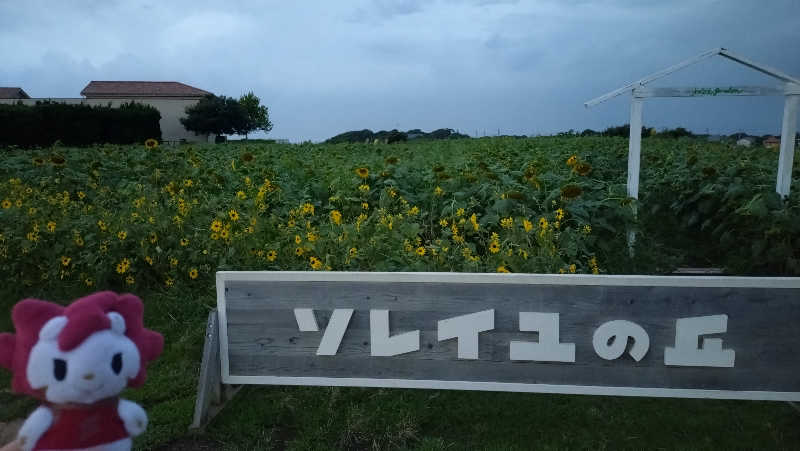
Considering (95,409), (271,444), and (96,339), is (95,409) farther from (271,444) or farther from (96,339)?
(271,444)

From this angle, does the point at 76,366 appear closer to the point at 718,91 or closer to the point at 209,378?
the point at 209,378

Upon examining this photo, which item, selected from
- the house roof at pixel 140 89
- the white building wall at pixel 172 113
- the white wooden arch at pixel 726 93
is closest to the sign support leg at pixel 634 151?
the white wooden arch at pixel 726 93

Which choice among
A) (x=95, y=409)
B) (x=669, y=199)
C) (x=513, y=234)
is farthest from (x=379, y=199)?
(x=95, y=409)

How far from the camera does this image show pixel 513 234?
170 inches

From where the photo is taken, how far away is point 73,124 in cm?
2583

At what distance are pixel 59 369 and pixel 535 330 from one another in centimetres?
189

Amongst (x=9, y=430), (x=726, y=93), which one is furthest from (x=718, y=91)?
(x=9, y=430)

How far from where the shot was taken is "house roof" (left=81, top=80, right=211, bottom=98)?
178 ft

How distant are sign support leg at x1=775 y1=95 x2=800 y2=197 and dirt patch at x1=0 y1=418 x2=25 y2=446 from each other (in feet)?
17.9

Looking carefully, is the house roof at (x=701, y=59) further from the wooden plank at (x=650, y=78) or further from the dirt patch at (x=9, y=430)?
the dirt patch at (x=9, y=430)

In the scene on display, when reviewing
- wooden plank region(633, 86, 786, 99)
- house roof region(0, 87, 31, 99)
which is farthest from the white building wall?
wooden plank region(633, 86, 786, 99)

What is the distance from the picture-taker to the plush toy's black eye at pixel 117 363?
5.49ft

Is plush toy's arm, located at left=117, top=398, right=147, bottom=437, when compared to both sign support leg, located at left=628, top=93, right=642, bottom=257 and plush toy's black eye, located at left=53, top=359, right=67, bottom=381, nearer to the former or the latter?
plush toy's black eye, located at left=53, top=359, right=67, bottom=381

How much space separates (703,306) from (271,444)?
193 centimetres
